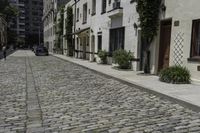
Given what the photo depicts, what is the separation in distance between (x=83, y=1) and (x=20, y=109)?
2489 centimetres

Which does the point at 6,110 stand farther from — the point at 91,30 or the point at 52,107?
the point at 91,30

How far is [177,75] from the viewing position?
11.4 m

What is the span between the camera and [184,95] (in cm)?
895

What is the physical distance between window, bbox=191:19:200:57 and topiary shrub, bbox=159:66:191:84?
75 cm

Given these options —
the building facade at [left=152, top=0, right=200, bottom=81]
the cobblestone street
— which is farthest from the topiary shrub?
the cobblestone street

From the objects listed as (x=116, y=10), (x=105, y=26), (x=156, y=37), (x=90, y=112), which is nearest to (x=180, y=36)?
(x=156, y=37)

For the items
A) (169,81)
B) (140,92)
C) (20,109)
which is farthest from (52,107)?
(169,81)

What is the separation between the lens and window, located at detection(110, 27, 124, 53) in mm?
19734

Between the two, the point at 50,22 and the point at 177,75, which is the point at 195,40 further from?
the point at 50,22

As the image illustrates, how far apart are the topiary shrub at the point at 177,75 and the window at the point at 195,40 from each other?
2.46 ft

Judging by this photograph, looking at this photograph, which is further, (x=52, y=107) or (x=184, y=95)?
(x=184, y=95)

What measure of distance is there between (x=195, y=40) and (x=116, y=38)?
9592 millimetres

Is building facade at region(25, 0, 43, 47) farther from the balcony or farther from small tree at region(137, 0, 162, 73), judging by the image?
small tree at region(137, 0, 162, 73)

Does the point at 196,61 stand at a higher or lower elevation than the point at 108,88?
higher
